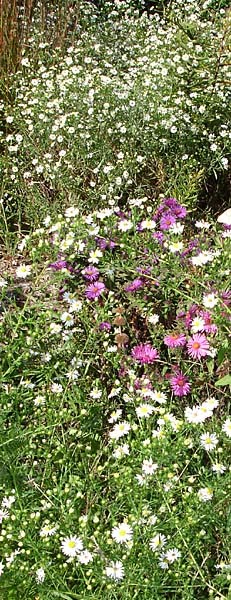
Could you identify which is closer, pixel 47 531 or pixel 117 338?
pixel 47 531

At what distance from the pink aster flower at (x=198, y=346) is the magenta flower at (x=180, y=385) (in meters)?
0.09

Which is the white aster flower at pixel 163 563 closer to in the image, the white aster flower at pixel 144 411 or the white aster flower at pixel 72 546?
the white aster flower at pixel 72 546

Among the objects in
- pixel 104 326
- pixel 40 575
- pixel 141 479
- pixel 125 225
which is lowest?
pixel 40 575

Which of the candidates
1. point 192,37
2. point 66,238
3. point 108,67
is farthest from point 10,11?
point 66,238

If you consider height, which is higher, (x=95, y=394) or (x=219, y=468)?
(x=95, y=394)

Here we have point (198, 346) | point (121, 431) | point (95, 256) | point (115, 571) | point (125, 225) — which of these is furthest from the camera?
point (125, 225)

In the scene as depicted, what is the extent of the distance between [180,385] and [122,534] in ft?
2.24

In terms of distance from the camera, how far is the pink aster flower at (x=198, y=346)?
2.56 m

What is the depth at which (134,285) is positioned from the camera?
285 cm

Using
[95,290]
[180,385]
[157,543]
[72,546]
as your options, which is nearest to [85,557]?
[72,546]

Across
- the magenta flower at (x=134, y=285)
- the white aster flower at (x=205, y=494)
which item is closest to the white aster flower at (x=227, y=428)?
the white aster flower at (x=205, y=494)

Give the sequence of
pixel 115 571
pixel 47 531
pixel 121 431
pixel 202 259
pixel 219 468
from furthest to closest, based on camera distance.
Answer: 1. pixel 202 259
2. pixel 121 431
3. pixel 219 468
4. pixel 47 531
5. pixel 115 571

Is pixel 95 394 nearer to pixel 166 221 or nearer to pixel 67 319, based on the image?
pixel 67 319

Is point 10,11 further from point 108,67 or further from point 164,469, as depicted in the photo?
point 164,469
